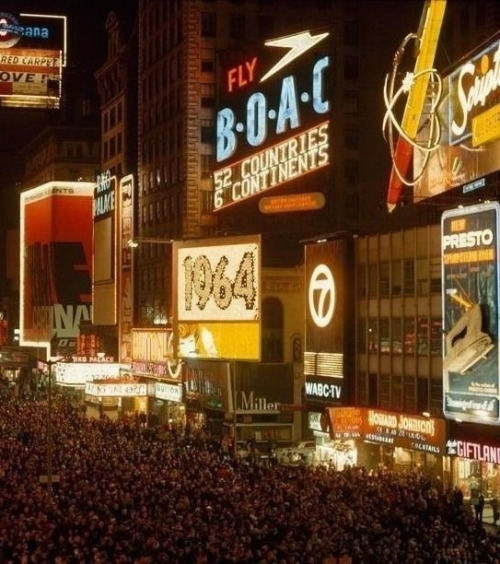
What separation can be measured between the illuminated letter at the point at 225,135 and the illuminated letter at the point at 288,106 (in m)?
6.05

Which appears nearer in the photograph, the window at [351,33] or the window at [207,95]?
the window at [351,33]

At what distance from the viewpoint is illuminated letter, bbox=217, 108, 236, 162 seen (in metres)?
70.3

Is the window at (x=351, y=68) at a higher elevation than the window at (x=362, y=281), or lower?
higher

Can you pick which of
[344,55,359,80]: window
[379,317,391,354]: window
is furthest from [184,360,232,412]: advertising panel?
[344,55,359,80]: window

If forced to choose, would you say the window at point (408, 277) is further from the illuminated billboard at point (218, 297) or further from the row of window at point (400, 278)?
the illuminated billboard at point (218, 297)

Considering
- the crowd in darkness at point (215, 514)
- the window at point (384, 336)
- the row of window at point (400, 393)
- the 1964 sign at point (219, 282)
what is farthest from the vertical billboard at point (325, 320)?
the crowd in darkness at point (215, 514)

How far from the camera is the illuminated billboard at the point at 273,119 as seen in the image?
200 feet

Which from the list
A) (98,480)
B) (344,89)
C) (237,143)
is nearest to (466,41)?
(344,89)

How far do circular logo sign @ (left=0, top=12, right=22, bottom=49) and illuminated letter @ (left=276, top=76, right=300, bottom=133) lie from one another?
637 inches

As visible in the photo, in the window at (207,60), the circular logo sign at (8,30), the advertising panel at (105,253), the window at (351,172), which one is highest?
the window at (207,60)

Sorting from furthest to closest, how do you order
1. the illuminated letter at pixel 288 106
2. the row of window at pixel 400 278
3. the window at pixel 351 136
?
the window at pixel 351 136 → the illuminated letter at pixel 288 106 → the row of window at pixel 400 278

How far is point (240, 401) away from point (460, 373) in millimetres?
24794

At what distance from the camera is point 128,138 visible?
11025cm

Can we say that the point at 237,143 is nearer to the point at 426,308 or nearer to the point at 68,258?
the point at 426,308
